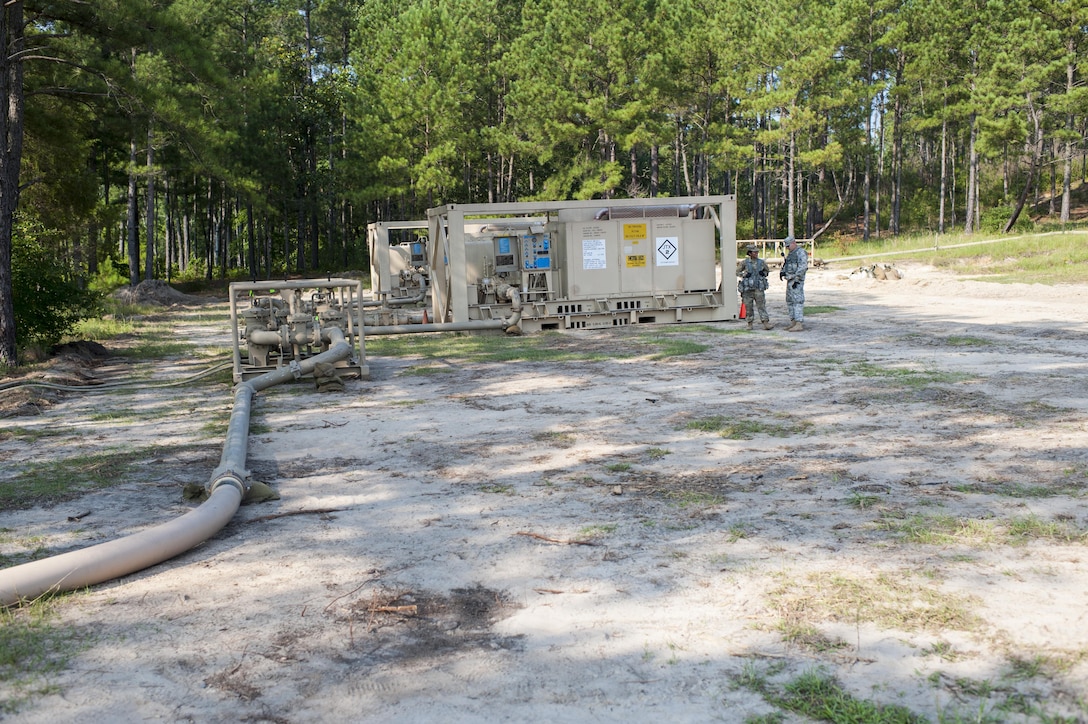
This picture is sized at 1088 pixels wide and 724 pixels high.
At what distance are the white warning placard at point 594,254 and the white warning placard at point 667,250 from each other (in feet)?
3.53

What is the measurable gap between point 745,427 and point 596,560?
145 inches

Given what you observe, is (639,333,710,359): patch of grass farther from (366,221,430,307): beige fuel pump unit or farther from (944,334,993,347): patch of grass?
(366,221,430,307): beige fuel pump unit

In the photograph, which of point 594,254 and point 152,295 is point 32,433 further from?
point 152,295

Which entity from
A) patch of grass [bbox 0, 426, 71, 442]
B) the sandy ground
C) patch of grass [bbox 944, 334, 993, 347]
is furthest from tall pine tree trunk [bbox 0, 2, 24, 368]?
patch of grass [bbox 944, 334, 993, 347]

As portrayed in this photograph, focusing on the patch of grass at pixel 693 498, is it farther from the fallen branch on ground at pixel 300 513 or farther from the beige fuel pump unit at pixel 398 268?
the beige fuel pump unit at pixel 398 268

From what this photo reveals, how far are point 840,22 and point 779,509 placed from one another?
44545 millimetres

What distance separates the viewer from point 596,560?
494 cm

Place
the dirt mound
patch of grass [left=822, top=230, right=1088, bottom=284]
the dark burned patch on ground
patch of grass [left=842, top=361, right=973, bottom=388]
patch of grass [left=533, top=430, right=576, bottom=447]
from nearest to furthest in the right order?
the dark burned patch on ground → patch of grass [left=533, top=430, right=576, bottom=447] → patch of grass [left=842, top=361, right=973, bottom=388] → patch of grass [left=822, top=230, right=1088, bottom=284] → the dirt mound

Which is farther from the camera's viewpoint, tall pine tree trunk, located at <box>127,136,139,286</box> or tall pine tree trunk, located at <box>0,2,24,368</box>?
tall pine tree trunk, located at <box>127,136,139,286</box>

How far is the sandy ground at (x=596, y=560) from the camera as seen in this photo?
11.5ft

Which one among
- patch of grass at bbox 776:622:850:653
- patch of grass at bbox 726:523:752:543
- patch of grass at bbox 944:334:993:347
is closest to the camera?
patch of grass at bbox 776:622:850:653

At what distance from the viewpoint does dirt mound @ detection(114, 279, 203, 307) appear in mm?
30688

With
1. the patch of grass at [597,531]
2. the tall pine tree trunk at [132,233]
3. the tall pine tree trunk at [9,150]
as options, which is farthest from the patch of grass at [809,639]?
the tall pine tree trunk at [132,233]

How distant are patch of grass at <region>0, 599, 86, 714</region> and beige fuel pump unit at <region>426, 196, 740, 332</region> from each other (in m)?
13.2
